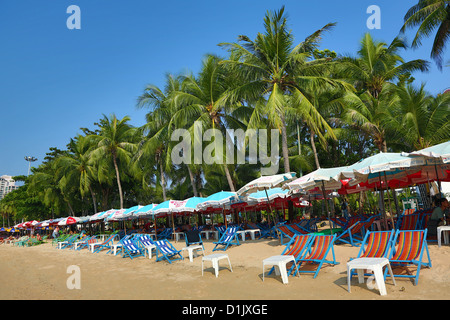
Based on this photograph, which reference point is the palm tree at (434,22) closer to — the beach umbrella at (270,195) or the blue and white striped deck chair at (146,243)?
the beach umbrella at (270,195)

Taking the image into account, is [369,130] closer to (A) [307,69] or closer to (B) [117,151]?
(A) [307,69]

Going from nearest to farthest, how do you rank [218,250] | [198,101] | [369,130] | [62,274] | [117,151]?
1. [62,274]
2. [218,250]
3. [369,130]
4. [198,101]
5. [117,151]

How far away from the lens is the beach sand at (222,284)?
496 centimetres

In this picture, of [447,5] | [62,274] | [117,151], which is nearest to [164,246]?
[62,274]

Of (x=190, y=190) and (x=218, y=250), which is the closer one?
(x=218, y=250)

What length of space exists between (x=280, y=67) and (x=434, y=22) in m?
6.33

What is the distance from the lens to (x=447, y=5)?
12.5 meters

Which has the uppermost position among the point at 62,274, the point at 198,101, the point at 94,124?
the point at 94,124

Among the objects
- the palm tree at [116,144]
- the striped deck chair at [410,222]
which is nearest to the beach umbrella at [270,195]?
the striped deck chair at [410,222]

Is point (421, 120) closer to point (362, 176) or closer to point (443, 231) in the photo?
point (362, 176)

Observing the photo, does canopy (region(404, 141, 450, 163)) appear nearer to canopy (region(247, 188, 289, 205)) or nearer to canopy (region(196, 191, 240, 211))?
canopy (region(247, 188, 289, 205))

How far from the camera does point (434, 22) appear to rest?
12273mm

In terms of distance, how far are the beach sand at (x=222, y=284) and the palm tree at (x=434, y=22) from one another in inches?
371
